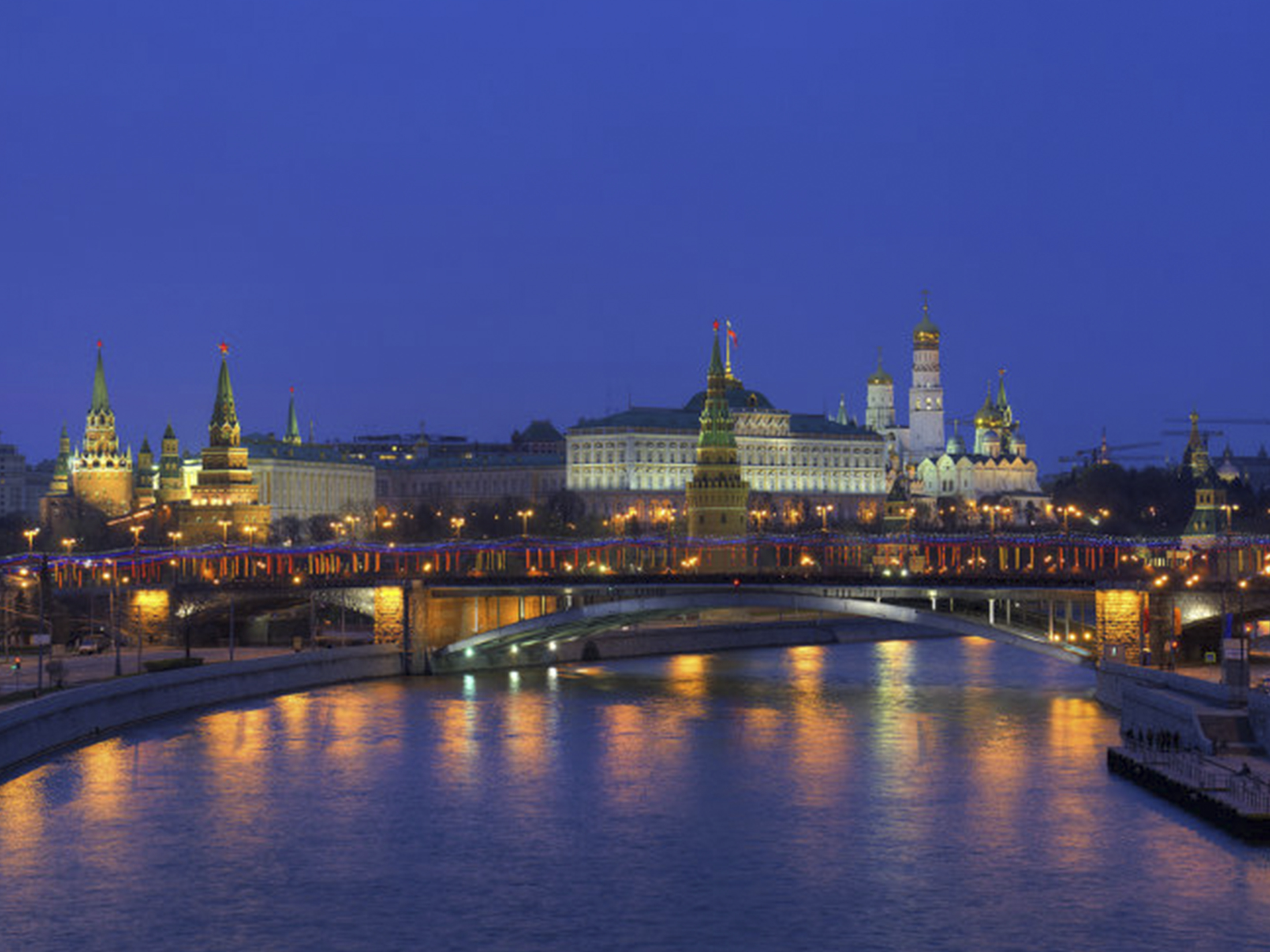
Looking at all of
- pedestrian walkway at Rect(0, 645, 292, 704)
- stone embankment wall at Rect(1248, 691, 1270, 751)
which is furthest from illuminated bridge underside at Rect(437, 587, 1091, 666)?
stone embankment wall at Rect(1248, 691, 1270, 751)

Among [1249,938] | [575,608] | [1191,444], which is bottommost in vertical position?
[1249,938]

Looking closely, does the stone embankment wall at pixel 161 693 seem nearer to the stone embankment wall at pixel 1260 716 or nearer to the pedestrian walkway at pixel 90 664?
the pedestrian walkway at pixel 90 664

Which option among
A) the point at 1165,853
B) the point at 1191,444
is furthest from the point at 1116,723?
the point at 1191,444

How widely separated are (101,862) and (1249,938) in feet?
70.6

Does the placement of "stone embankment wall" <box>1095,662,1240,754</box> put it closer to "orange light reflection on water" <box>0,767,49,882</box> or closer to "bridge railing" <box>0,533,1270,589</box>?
"bridge railing" <box>0,533,1270,589</box>

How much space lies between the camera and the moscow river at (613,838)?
38.6 metres

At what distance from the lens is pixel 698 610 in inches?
3248

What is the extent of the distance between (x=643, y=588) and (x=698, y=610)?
2534mm

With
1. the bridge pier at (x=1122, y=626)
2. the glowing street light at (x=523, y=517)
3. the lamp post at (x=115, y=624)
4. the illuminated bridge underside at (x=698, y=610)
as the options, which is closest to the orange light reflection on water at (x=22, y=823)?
the lamp post at (x=115, y=624)

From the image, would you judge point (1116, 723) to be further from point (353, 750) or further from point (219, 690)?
point (219, 690)

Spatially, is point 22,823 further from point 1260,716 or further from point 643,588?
point 643,588

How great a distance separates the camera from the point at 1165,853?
43.4 metres

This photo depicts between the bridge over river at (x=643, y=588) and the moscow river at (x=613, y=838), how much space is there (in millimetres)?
5713

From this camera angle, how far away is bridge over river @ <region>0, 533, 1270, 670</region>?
74.1 m
